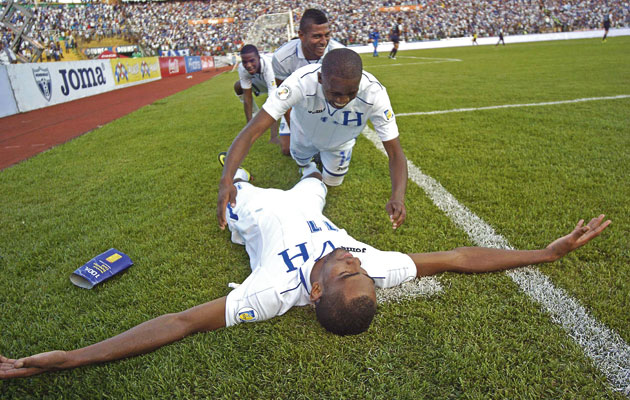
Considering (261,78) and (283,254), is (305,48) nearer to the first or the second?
(261,78)

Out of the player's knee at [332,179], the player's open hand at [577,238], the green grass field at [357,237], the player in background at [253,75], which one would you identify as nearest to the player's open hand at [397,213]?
the green grass field at [357,237]

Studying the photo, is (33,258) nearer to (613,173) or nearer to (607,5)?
(613,173)

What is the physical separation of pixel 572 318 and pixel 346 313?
1273 millimetres

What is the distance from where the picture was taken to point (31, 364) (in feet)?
5.80

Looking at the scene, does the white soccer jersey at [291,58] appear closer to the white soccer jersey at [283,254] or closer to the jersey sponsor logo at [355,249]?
the white soccer jersey at [283,254]

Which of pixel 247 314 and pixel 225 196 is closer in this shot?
pixel 247 314

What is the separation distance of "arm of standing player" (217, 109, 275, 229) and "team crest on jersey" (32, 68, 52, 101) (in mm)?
11801

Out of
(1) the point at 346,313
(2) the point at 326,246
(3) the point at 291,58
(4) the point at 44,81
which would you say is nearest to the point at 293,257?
(2) the point at 326,246

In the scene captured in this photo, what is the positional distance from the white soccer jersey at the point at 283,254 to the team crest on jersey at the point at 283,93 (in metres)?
0.77

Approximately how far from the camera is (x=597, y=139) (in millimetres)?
4809

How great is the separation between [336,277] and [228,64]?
31949 mm

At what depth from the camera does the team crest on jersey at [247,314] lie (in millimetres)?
2066

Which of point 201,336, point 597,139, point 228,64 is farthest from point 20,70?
point 228,64

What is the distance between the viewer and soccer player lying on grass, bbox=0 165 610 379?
1.86m
